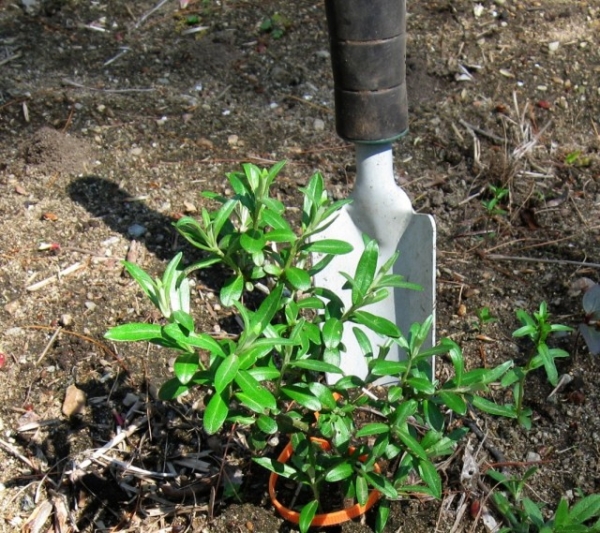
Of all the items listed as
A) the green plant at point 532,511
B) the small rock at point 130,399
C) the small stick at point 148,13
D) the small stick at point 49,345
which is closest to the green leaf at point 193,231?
the small rock at point 130,399

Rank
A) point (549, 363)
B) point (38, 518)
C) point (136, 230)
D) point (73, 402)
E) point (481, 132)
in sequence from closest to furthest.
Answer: point (549, 363) < point (38, 518) < point (73, 402) < point (136, 230) < point (481, 132)

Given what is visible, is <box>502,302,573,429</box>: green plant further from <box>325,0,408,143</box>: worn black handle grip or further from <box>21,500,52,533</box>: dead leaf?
<box>21,500,52,533</box>: dead leaf

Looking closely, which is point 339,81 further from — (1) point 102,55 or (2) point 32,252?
(1) point 102,55

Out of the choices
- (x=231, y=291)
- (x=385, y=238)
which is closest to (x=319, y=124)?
(x=385, y=238)

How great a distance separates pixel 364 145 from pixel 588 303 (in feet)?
2.50

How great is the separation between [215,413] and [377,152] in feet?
2.97

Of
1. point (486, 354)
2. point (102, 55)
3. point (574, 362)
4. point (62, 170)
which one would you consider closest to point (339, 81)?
point (486, 354)

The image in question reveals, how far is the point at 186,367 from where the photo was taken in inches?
56.6

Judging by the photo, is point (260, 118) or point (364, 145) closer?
point (364, 145)

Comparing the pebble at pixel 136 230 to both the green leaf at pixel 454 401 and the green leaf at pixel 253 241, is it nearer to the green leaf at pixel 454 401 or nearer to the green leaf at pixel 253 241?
the green leaf at pixel 253 241

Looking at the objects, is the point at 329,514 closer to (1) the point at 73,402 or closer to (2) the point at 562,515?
(2) the point at 562,515

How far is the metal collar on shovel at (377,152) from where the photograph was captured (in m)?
1.85

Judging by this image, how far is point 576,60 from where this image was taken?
322 centimetres

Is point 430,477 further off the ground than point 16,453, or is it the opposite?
point 430,477
